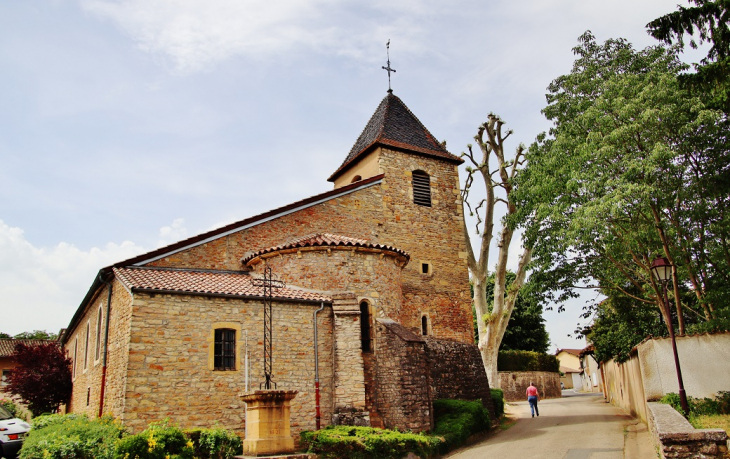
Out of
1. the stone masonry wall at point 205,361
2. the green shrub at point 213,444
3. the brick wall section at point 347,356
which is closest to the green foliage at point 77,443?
the stone masonry wall at point 205,361

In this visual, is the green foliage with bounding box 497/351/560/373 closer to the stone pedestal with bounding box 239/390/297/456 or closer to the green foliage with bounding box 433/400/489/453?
the green foliage with bounding box 433/400/489/453

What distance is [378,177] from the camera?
21578 millimetres

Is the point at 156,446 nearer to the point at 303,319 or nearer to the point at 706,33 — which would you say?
the point at 303,319

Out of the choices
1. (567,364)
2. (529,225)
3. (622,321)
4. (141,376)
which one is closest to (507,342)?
(622,321)

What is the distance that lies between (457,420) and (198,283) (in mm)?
8517

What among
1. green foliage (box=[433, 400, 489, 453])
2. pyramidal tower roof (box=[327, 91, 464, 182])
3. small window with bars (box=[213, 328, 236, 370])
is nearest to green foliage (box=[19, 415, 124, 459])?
small window with bars (box=[213, 328, 236, 370])

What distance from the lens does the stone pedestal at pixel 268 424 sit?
1038cm

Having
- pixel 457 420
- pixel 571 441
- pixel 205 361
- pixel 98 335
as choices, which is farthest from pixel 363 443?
pixel 98 335

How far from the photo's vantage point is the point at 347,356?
1560cm

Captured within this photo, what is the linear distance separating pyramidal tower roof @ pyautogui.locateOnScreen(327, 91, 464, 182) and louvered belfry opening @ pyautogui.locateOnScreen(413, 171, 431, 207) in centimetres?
97

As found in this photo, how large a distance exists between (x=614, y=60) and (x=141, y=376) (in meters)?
16.9

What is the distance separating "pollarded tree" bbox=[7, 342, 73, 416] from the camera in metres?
22.0

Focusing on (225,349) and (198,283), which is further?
(198,283)

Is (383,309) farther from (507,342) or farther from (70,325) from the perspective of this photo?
(507,342)
